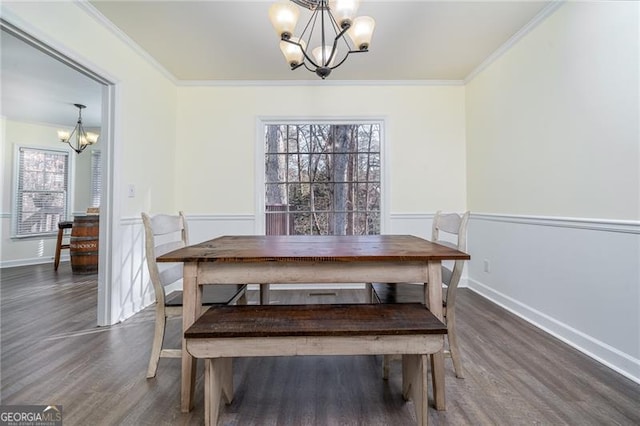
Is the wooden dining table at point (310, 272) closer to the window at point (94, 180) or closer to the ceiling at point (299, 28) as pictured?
the ceiling at point (299, 28)

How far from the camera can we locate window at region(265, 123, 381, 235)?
3385 millimetres

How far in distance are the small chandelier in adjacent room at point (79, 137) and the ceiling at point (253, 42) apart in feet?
2.19

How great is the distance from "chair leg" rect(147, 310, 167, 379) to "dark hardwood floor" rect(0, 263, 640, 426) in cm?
5

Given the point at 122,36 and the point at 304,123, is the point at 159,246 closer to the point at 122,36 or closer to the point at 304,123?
the point at 122,36

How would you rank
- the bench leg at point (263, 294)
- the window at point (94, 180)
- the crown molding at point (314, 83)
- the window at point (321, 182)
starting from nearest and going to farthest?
1. the bench leg at point (263, 294)
2. the crown molding at point (314, 83)
3. the window at point (321, 182)
4. the window at point (94, 180)

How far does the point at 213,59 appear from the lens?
111 inches

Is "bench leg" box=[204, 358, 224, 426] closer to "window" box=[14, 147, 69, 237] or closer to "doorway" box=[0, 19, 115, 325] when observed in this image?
"doorway" box=[0, 19, 115, 325]

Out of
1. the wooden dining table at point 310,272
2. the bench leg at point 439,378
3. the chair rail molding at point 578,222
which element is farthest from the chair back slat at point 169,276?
the chair rail molding at point 578,222

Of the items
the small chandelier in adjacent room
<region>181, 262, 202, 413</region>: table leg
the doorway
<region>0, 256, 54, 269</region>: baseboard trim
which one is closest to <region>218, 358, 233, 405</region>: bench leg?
<region>181, 262, 202, 413</region>: table leg

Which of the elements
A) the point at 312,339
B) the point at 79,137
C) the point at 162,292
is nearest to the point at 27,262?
the point at 79,137

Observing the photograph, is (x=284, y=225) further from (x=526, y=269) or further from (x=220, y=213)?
(x=526, y=269)

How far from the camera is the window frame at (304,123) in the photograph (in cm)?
330

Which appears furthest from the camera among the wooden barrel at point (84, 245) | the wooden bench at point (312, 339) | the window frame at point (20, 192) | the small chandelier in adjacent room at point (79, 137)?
the window frame at point (20, 192)

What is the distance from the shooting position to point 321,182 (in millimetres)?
3408
